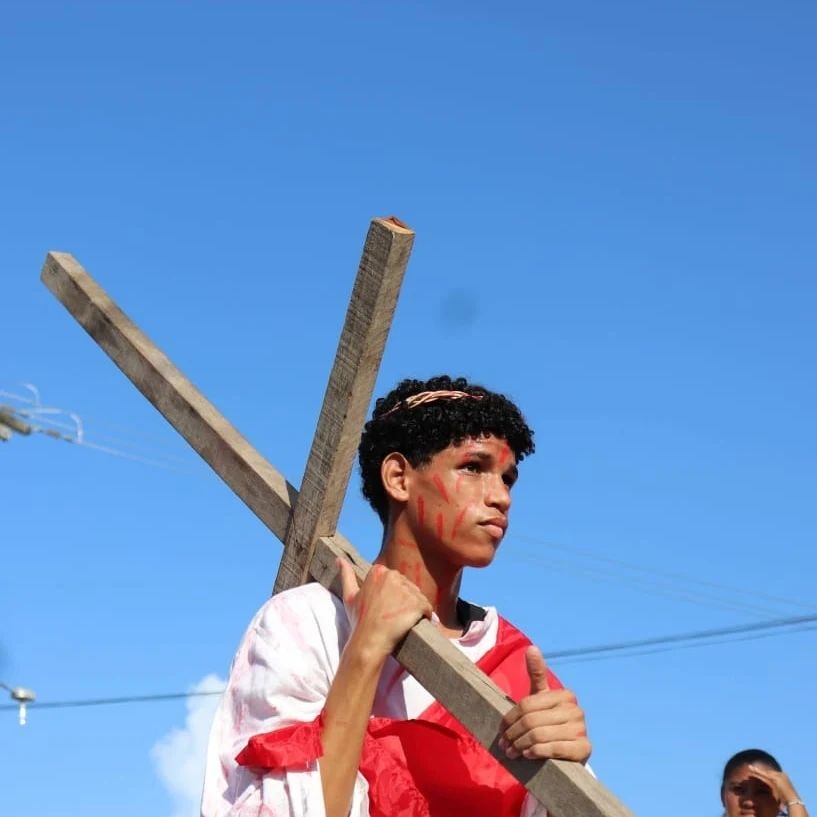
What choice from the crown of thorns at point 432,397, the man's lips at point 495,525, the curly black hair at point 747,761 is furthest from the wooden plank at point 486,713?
the curly black hair at point 747,761

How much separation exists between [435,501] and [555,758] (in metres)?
0.95

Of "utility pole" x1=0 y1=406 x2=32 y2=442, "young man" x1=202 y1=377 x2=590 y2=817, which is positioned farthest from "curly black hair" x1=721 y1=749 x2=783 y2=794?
"utility pole" x1=0 y1=406 x2=32 y2=442

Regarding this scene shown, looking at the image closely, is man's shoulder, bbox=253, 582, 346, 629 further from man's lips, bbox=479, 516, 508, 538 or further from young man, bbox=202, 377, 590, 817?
man's lips, bbox=479, 516, 508, 538

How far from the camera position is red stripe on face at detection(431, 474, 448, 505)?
379cm

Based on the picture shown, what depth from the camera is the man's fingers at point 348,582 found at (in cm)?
353

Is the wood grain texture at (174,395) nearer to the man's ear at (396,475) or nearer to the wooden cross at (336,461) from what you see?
the wooden cross at (336,461)

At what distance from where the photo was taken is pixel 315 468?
378 cm

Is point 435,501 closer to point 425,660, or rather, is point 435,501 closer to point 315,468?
point 315,468

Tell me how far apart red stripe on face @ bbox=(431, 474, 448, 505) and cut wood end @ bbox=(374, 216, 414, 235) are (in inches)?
25.5

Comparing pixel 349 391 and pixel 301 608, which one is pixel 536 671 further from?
pixel 349 391

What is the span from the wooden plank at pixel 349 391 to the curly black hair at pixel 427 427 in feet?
0.74

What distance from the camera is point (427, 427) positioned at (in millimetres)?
3932

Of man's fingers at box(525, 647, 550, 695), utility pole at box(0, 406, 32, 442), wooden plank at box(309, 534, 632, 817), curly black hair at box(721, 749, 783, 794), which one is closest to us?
wooden plank at box(309, 534, 632, 817)

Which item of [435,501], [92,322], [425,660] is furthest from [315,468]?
[92,322]
